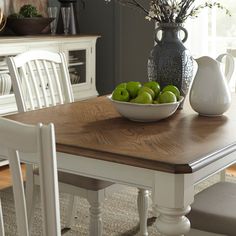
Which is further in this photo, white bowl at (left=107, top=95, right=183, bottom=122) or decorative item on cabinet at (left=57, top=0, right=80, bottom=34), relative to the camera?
decorative item on cabinet at (left=57, top=0, right=80, bottom=34)

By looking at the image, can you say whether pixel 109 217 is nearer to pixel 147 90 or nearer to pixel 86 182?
pixel 86 182

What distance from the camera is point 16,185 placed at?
124 cm

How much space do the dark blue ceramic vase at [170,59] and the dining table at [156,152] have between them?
6.9 inches

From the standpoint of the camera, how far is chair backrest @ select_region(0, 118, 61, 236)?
1.16 metres

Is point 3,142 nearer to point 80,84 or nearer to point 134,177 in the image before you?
point 134,177

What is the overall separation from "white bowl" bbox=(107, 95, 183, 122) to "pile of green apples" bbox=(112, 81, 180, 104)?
0.9 inches

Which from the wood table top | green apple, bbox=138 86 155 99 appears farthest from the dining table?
green apple, bbox=138 86 155 99

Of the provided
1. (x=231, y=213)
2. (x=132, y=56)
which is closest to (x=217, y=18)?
(x=132, y=56)

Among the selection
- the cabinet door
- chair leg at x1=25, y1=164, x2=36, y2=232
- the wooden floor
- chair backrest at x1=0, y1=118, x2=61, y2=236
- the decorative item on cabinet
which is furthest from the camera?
the decorative item on cabinet

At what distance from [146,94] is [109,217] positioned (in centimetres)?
124

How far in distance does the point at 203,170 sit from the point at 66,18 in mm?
3113

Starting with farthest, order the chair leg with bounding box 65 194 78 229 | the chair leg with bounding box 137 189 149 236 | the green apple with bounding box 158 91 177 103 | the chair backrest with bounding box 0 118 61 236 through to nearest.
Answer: the chair leg with bounding box 65 194 78 229 < the chair leg with bounding box 137 189 149 236 < the green apple with bounding box 158 91 177 103 < the chair backrest with bounding box 0 118 61 236

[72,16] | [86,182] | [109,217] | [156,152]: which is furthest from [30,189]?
[72,16]

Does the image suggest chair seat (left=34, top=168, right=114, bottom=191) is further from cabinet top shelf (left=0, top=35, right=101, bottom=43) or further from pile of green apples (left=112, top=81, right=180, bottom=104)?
cabinet top shelf (left=0, top=35, right=101, bottom=43)
